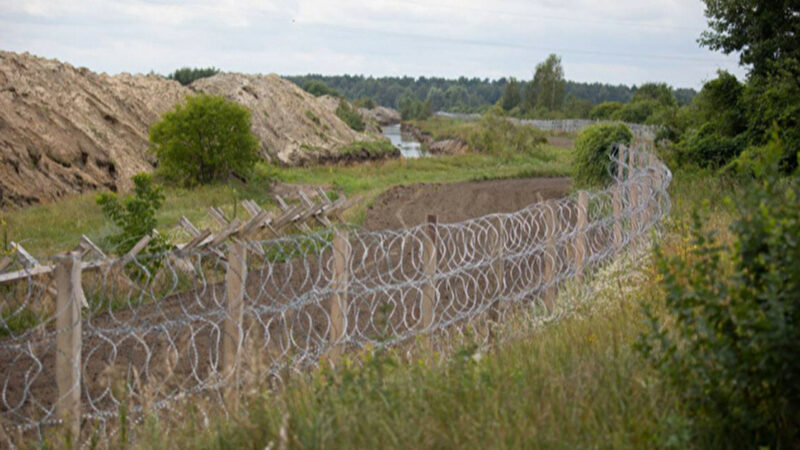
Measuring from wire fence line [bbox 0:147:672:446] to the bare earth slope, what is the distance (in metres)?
11.0

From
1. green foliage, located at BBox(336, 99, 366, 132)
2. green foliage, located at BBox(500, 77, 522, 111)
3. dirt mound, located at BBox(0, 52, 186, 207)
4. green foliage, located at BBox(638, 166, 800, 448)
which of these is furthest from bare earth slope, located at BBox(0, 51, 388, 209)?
green foliage, located at BBox(500, 77, 522, 111)

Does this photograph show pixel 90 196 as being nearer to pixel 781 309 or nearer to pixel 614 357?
pixel 614 357

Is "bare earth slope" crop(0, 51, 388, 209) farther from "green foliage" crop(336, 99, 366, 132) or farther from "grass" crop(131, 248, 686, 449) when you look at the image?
"grass" crop(131, 248, 686, 449)

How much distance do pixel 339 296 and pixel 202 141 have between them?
1605 centimetres

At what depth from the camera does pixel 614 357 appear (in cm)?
410

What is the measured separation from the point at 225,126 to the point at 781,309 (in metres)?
19.5

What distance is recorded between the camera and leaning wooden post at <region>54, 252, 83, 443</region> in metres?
4.83

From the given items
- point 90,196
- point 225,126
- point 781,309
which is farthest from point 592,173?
point 781,309

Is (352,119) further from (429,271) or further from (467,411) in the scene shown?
(467,411)

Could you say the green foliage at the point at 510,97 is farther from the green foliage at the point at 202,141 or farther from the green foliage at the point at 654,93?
the green foliage at the point at 202,141

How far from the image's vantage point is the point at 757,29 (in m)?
18.1

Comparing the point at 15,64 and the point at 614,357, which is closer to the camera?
the point at 614,357

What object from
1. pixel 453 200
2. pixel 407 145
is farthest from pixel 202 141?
pixel 407 145

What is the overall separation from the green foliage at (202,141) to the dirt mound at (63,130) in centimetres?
207
